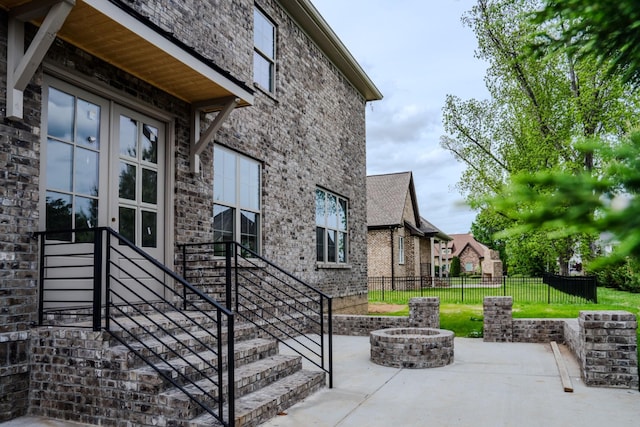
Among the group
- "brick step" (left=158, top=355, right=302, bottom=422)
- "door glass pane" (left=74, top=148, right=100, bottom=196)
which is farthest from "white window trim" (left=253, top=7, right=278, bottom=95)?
"brick step" (left=158, top=355, right=302, bottom=422)

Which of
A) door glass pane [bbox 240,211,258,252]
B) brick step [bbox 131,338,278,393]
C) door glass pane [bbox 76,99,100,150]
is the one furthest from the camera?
door glass pane [bbox 240,211,258,252]

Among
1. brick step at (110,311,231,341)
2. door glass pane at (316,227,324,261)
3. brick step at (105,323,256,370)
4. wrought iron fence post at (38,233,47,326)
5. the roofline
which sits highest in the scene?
the roofline

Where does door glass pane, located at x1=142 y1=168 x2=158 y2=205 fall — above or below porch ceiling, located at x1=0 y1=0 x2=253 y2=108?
below

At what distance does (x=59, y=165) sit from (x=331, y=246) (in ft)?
26.9

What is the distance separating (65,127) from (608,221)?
19.1 ft

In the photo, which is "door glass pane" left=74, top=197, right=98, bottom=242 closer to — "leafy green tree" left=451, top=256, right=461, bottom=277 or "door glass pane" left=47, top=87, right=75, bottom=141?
"door glass pane" left=47, top=87, right=75, bottom=141

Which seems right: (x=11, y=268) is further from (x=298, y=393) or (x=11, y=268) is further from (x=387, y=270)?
(x=387, y=270)

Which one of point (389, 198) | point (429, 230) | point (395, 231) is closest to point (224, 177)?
point (395, 231)

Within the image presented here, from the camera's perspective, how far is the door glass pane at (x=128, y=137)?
6.62m

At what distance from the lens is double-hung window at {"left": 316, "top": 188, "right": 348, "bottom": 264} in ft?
40.9

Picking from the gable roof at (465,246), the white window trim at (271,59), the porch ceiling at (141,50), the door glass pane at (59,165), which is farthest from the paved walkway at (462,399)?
the gable roof at (465,246)

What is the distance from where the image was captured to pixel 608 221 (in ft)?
4.43

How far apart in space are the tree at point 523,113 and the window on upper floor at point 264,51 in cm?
849

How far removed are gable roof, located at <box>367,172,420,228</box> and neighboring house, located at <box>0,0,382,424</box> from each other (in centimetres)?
1460
